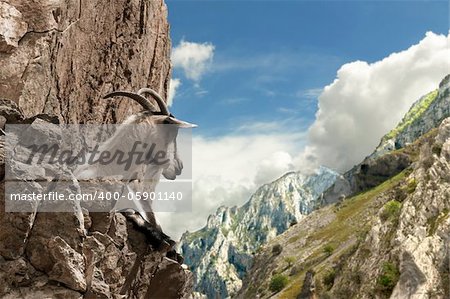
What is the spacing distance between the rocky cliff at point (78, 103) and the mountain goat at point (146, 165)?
447 mm

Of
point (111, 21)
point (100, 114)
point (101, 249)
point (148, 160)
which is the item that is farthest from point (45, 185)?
point (111, 21)

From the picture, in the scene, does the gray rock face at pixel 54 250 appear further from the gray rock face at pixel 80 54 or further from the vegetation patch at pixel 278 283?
the vegetation patch at pixel 278 283

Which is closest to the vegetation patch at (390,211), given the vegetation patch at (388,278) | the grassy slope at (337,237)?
the vegetation patch at (388,278)

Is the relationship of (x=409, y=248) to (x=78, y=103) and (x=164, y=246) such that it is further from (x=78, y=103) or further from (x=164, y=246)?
(x=164, y=246)

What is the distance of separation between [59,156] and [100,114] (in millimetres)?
12398

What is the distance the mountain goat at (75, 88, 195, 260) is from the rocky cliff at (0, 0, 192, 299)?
447 millimetres

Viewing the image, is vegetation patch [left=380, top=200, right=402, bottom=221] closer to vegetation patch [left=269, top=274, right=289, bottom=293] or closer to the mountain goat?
vegetation patch [left=269, top=274, right=289, bottom=293]

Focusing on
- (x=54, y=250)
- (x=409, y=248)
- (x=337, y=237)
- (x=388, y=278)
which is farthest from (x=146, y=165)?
(x=337, y=237)

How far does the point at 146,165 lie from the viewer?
1609 centimetres

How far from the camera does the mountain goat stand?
13695mm

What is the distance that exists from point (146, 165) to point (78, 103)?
8.92 metres

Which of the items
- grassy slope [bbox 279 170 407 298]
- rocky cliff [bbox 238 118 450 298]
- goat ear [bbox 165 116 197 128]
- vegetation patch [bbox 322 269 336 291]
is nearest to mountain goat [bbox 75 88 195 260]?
goat ear [bbox 165 116 197 128]

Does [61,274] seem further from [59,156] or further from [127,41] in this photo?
[127,41]

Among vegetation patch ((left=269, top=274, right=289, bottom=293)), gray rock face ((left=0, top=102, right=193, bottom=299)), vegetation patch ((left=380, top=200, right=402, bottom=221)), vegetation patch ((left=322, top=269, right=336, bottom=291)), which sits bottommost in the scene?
gray rock face ((left=0, top=102, right=193, bottom=299))
